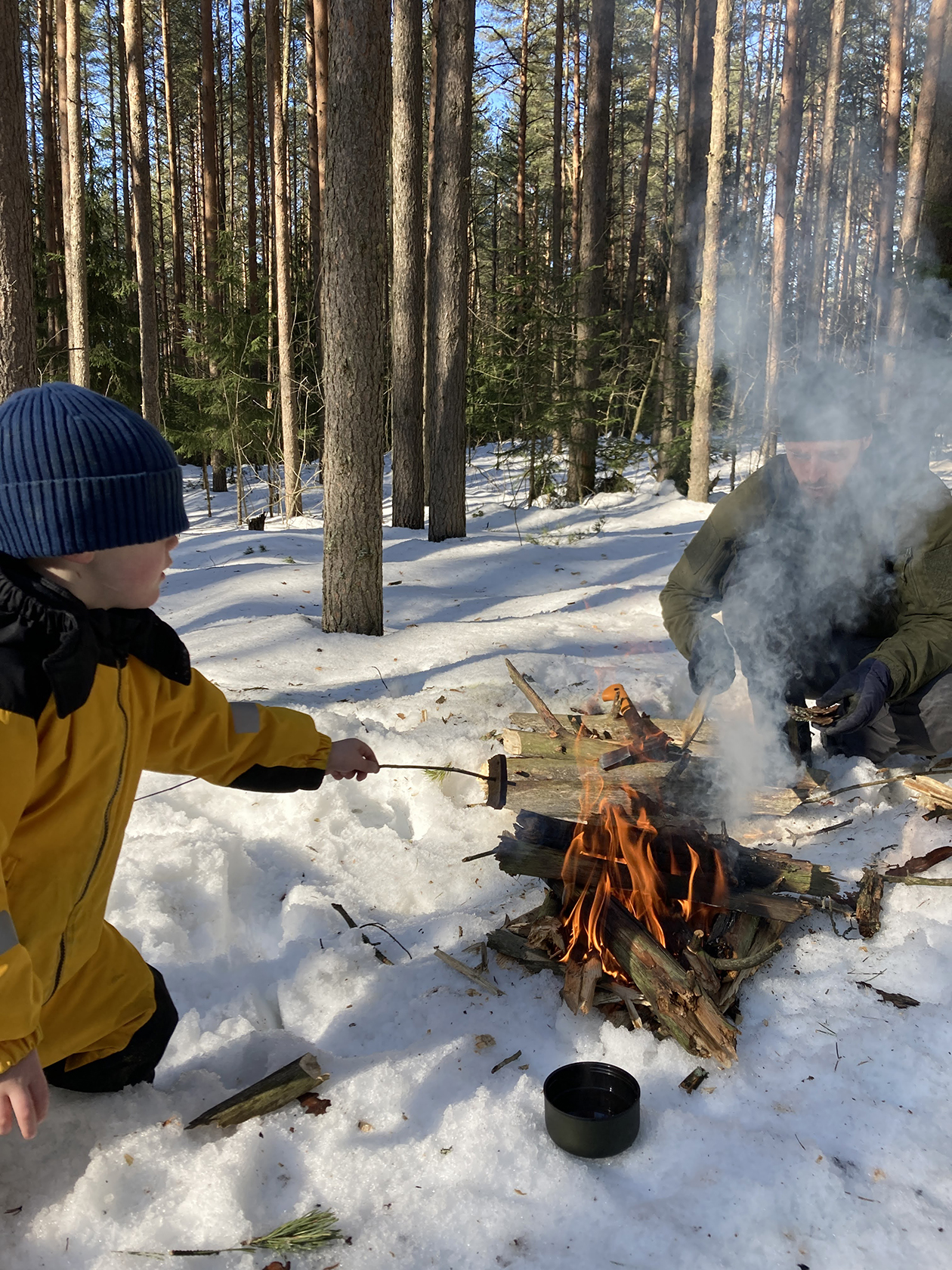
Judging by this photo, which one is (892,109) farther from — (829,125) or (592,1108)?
(592,1108)

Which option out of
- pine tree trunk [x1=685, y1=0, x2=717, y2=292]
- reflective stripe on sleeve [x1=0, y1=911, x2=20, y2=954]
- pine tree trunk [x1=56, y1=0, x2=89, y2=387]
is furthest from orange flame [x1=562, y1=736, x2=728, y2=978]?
pine tree trunk [x1=685, y1=0, x2=717, y2=292]

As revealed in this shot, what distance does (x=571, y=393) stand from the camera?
12.9 m

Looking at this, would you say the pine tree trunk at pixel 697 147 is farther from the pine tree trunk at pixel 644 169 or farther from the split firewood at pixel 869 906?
the split firewood at pixel 869 906

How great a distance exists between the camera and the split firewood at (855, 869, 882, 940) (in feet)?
9.21

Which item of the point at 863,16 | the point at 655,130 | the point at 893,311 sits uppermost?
the point at 655,130

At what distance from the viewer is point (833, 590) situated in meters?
4.23

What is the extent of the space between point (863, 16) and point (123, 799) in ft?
88.9

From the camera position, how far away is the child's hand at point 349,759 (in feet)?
7.82

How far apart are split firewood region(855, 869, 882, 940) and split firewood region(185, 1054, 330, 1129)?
1780 mm

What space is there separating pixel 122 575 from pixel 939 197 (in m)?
8.90

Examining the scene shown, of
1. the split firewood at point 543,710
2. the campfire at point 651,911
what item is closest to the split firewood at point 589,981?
the campfire at point 651,911

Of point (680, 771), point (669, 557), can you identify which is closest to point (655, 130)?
point (669, 557)

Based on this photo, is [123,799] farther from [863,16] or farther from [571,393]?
[863,16]

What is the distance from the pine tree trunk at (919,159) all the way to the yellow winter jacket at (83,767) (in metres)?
8.45
